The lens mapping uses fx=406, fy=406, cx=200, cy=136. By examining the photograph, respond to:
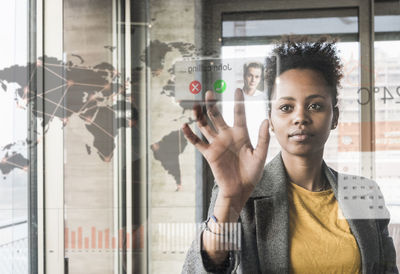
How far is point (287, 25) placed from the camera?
155 cm

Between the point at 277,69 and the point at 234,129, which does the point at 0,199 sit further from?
the point at 277,69

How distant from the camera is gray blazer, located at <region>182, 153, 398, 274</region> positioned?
156 cm

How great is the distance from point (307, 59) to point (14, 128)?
1180 mm

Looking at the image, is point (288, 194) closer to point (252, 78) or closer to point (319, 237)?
point (319, 237)

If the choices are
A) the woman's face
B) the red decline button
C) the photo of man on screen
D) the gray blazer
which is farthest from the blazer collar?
the red decline button

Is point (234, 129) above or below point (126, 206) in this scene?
above

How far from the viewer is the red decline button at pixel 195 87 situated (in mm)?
1542

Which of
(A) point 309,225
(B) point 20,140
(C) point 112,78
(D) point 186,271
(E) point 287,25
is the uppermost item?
(E) point 287,25

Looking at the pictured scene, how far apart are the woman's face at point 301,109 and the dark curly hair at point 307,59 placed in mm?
20

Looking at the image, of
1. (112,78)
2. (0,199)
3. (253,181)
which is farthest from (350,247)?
(0,199)

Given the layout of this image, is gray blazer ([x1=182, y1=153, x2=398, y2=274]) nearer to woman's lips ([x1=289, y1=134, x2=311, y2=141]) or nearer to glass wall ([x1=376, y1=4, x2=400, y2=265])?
woman's lips ([x1=289, y1=134, x2=311, y2=141])

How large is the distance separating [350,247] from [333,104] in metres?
0.56


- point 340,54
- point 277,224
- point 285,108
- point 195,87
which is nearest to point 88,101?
point 195,87

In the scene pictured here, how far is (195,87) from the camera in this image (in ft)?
5.07
